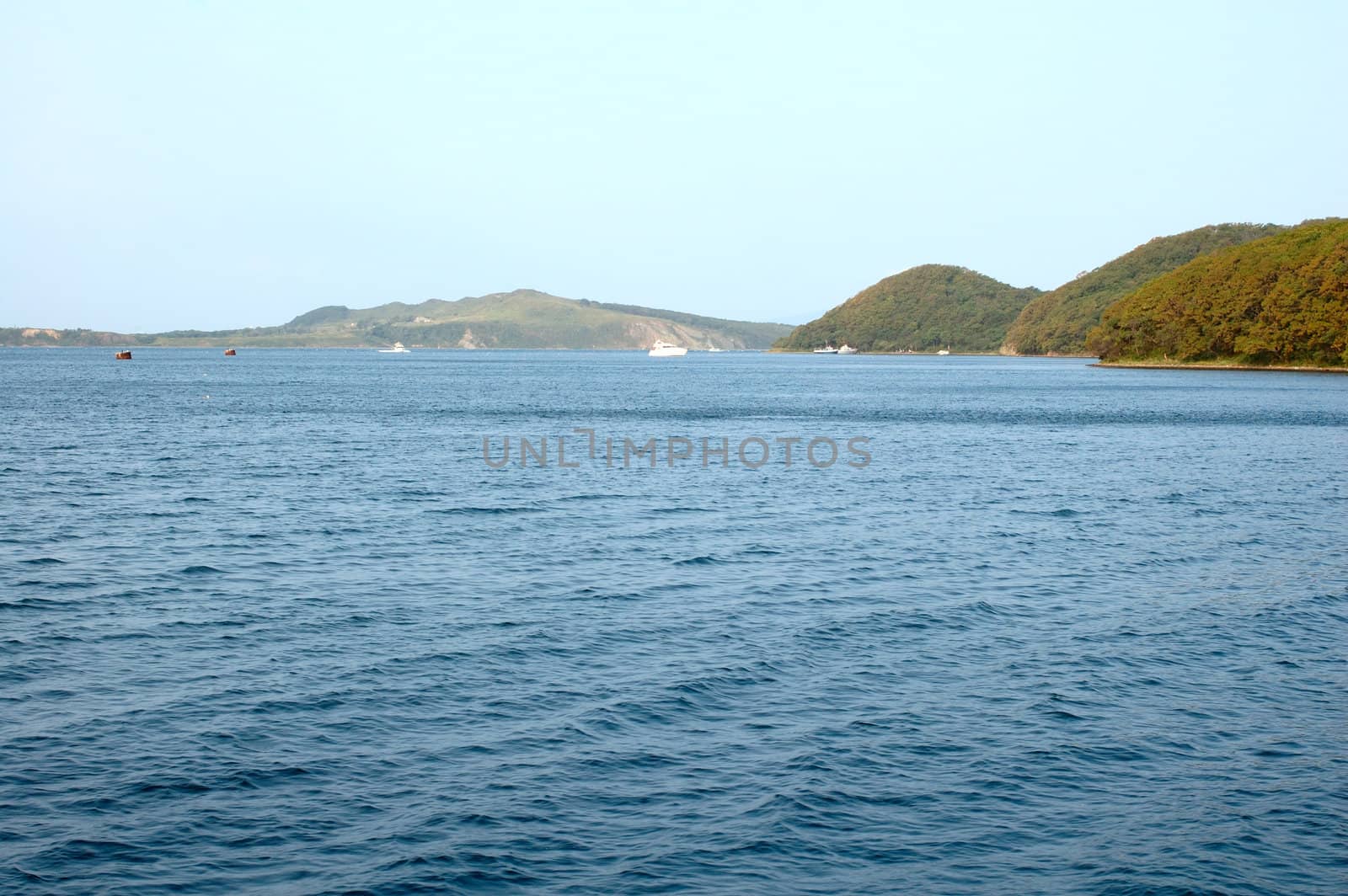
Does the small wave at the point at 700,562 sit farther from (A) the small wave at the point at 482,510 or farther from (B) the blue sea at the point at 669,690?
(A) the small wave at the point at 482,510

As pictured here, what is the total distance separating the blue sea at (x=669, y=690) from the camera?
15133 millimetres

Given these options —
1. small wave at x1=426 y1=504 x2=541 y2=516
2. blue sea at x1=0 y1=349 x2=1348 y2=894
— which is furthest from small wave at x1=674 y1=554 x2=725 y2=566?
small wave at x1=426 y1=504 x2=541 y2=516

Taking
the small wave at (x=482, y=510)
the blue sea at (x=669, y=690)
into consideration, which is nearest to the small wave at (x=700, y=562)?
the blue sea at (x=669, y=690)

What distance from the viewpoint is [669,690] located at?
2191 cm

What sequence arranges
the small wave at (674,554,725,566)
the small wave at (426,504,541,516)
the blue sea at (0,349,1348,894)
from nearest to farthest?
the blue sea at (0,349,1348,894) < the small wave at (674,554,725,566) < the small wave at (426,504,541,516)

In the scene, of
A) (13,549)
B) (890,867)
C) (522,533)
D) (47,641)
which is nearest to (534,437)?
(522,533)

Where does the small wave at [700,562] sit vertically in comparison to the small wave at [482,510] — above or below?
above

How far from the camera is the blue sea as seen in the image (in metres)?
15.1

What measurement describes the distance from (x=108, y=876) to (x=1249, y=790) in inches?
613

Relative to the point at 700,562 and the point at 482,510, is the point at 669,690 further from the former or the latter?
the point at 482,510

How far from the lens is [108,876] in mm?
14336

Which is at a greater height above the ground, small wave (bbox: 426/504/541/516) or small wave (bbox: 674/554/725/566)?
small wave (bbox: 674/554/725/566)

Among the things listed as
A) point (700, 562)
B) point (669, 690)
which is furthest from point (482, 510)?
point (669, 690)

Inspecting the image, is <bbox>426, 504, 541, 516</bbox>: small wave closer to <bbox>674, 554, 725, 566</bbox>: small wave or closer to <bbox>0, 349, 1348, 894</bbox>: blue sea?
<bbox>0, 349, 1348, 894</bbox>: blue sea
